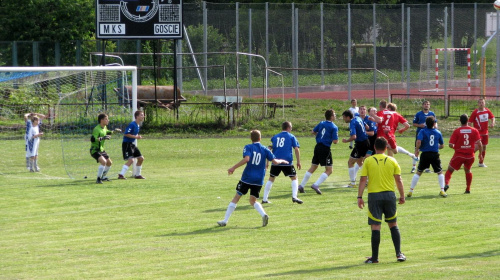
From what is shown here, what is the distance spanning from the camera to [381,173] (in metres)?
10.6

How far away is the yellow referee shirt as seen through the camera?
34.6 feet

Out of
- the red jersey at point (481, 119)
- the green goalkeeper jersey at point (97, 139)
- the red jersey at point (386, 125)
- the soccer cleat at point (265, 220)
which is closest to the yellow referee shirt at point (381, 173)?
the soccer cleat at point (265, 220)

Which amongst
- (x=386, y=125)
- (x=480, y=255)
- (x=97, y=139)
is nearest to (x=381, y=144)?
(x=480, y=255)

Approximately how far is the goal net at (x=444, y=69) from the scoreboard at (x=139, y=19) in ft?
61.3

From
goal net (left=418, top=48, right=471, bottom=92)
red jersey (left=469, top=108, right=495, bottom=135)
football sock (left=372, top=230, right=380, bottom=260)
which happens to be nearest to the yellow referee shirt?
football sock (left=372, top=230, right=380, bottom=260)

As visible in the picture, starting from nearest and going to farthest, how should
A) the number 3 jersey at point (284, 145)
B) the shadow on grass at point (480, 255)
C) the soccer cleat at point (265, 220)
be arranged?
the shadow on grass at point (480, 255)
the soccer cleat at point (265, 220)
the number 3 jersey at point (284, 145)

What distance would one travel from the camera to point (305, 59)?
4175cm

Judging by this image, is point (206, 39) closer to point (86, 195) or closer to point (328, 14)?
point (328, 14)

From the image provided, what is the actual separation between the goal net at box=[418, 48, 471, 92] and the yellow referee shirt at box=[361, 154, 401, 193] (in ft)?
108

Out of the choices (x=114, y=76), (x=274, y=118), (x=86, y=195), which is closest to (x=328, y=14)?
(x=274, y=118)

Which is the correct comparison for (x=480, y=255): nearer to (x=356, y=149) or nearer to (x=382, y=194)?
(x=382, y=194)

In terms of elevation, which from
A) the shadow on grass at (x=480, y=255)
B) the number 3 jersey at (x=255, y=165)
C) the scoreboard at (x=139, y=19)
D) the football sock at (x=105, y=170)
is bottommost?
the shadow on grass at (x=480, y=255)

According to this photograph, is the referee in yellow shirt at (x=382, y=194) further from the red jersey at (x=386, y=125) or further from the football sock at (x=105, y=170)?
the football sock at (x=105, y=170)

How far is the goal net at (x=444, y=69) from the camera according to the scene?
42.7 meters
